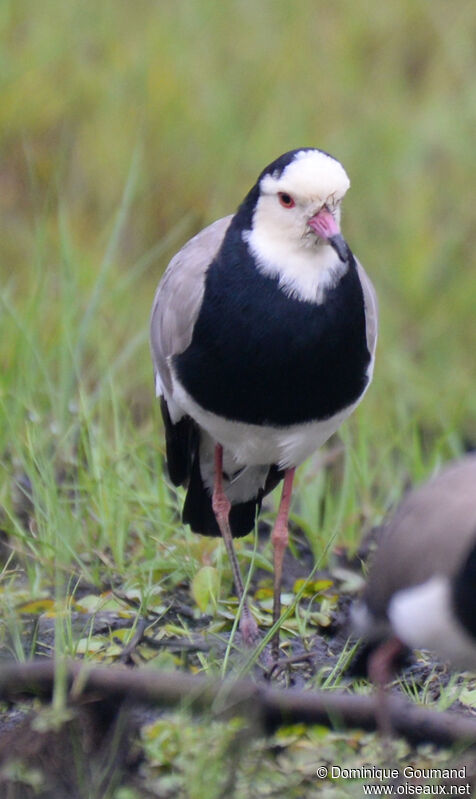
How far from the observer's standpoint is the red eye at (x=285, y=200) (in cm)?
356

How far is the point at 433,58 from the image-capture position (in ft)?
26.4

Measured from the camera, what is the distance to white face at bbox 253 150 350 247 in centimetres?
349

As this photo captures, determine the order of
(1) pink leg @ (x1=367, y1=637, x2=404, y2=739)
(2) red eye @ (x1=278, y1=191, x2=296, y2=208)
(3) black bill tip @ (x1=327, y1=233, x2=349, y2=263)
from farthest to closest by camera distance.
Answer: (2) red eye @ (x1=278, y1=191, x2=296, y2=208), (3) black bill tip @ (x1=327, y1=233, x2=349, y2=263), (1) pink leg @ (x1=367, y1=637, x2=404, y2=739)

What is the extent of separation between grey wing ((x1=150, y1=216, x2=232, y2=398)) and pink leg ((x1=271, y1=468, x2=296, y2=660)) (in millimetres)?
474

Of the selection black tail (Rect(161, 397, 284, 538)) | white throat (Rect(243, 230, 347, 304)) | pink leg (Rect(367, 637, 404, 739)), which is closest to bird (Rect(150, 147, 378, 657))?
white throat (Rect(243, 230, 347, 304))

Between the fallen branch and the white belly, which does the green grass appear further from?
the fallen branch

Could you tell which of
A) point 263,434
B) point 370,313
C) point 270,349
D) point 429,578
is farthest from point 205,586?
point 429,578

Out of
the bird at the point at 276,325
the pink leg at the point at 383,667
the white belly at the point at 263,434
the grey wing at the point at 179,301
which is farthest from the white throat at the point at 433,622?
the grey wing at the point at 179,301

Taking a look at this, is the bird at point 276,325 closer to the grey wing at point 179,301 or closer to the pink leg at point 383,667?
the grey wing at point 179,301

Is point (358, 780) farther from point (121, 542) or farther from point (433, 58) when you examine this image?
point (433, 58)

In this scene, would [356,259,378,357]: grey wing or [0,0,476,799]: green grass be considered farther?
[0,0,476,799]: green grass

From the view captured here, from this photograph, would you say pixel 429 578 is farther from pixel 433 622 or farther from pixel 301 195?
pixel 301 195

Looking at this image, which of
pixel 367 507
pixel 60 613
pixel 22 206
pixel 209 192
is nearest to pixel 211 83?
pixel 209 192

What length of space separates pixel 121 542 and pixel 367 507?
912mm
